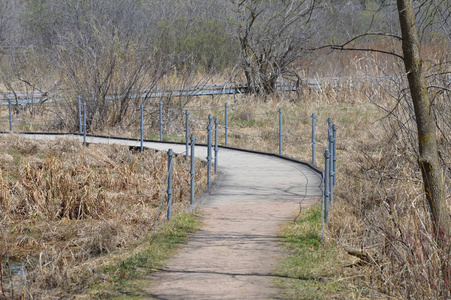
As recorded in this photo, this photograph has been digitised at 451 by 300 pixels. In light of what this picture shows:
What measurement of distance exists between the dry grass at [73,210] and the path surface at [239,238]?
2.58 ft

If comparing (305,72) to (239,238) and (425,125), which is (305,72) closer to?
(239,238)

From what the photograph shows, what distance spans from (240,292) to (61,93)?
17.4 meters

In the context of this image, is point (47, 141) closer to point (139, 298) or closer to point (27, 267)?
point (27, 267)

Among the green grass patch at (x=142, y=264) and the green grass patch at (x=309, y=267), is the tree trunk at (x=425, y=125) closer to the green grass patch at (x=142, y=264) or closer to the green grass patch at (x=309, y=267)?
the green grass patch at (x=309, y=267)

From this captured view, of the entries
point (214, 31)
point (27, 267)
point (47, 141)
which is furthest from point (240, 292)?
point (214, 31)

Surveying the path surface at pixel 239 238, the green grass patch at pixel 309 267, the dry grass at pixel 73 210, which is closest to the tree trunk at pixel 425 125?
the green grass patch at pixel 309 267

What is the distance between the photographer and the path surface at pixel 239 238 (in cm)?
639

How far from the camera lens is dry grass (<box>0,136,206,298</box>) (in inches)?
295

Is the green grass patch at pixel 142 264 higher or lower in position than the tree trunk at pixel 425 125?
lower

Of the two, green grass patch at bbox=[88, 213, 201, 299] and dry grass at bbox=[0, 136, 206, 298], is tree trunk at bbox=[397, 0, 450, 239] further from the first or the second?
dry grass at bbox=[0, 136, 206, 298]

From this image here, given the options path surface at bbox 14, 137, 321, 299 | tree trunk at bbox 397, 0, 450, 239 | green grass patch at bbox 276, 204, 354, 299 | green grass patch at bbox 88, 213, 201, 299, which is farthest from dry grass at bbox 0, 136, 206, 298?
tree trunk at bbox 397, 0, 450, 239

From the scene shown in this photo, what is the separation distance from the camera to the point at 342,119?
21.8 metres

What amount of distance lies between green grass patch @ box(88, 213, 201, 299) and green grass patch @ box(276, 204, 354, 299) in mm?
Result: 1275

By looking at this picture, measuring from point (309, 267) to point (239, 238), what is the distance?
54.6 inches
